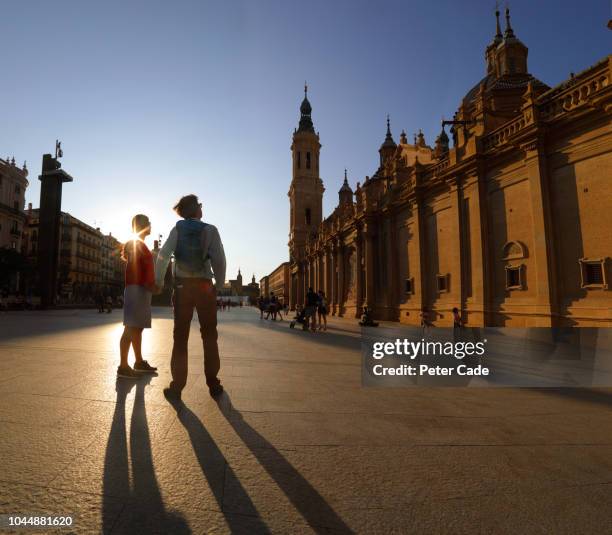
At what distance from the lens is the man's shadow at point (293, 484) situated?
1539mm

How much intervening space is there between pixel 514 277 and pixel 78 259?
7382 centimetres

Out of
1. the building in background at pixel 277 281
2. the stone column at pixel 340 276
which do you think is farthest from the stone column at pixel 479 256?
the building in background at pixel 277 281

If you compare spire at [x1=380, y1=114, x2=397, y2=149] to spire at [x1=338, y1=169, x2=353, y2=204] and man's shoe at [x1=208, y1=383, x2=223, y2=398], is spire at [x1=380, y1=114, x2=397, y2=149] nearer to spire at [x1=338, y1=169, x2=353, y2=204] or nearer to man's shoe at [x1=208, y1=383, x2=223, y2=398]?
spire at [x1=338, y1=169, x2=353, y2=204]

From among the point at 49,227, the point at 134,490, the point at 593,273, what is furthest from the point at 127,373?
the point at 49,227

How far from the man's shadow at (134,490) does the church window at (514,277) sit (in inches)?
561

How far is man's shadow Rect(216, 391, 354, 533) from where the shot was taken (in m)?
1.54

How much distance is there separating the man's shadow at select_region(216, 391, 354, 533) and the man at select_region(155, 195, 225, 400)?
1068 millimetres

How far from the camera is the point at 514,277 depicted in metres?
14.0

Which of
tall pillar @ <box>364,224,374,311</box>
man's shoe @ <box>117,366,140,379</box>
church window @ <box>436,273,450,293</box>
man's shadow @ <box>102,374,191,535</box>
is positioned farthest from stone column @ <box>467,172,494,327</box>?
man's shadow @ <box>102,374,191,535</box>

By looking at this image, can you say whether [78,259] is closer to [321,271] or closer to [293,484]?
[321,271]

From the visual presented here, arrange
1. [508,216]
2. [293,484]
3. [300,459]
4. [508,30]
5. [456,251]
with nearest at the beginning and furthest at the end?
[293,484] → [300,459] → [508,216] → [456,251] → [508,30]

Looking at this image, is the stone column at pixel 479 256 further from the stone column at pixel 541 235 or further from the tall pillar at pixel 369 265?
the tall pillar at pixel 369 265

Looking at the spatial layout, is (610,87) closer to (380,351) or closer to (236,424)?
(380,351)

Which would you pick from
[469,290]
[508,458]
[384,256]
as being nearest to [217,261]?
[508,458]
